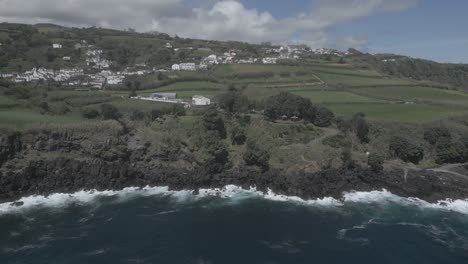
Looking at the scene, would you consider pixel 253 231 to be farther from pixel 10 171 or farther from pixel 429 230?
pixel 10 171

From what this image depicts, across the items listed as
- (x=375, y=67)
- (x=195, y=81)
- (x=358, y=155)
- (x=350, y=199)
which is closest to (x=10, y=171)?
(x=350, y=199)

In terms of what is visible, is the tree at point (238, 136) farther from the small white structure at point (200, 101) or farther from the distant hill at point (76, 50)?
the distant hill at point (76, 50)

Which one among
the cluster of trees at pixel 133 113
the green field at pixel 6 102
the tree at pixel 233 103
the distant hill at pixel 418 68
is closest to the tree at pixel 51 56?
the green field at pixel 6 102

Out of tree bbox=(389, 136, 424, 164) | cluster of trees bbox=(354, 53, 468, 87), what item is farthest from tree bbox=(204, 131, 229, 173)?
cluster of trees bbox=(354, 53, 468, 87)

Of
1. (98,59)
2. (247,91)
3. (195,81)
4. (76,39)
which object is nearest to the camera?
(247,91)

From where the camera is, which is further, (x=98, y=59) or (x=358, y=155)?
(x=98, y=59)

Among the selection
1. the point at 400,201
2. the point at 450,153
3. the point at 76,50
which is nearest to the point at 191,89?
the point at 450,153

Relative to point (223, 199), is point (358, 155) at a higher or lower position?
higher
